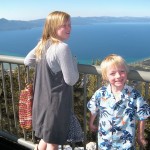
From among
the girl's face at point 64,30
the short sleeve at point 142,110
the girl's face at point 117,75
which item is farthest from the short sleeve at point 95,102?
the girl's face at point 64,30

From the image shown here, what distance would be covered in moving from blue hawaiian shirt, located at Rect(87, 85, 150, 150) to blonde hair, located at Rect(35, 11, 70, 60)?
0.67 metres

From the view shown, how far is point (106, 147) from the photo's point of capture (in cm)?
250

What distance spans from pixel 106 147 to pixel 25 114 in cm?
100

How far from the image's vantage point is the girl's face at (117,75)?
7.55 ft

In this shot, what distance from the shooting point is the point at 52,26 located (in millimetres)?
2477

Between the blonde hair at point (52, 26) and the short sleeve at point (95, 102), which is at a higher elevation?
the blonde hair at point (52, 26)

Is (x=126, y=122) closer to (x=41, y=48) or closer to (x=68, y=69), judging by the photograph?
(x=68, y=69)

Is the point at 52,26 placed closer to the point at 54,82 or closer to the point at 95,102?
the point at 54,82

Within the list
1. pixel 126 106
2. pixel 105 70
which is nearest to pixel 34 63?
pixel 105 70

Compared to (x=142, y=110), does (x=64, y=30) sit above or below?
above

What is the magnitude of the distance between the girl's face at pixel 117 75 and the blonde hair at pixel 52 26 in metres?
0.56

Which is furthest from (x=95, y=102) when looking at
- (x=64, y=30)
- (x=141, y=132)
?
(x=64, y=30)

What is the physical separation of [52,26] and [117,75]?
747 mm

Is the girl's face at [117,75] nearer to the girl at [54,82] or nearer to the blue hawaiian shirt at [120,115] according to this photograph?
the blue hawaiian shirt at [120,115]
